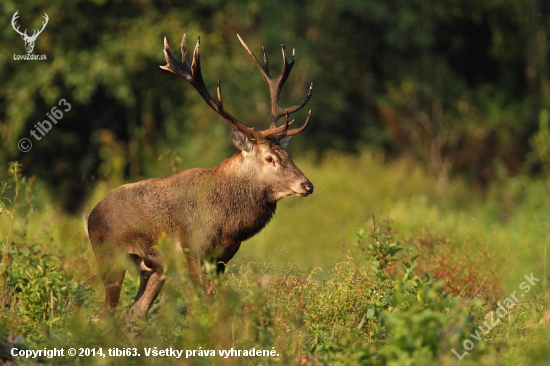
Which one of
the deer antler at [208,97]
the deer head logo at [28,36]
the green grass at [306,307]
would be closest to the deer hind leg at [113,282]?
the green grass at [306,307]

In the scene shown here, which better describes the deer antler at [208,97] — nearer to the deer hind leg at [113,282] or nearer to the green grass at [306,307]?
the green grass at [306,307]

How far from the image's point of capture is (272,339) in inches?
198

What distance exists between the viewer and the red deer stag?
6.65 m

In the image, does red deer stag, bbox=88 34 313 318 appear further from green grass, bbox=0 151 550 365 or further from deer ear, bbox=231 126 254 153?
green grass, bbox=0 151 550 365

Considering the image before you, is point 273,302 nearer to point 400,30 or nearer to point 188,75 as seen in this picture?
point 188,75

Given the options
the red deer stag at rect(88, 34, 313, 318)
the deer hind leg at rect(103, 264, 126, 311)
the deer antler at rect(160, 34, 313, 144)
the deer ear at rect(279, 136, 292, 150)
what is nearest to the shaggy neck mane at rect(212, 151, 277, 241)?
the red deer stag at rect(88, 34, 313, 318)

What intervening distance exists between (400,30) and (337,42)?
1759mm

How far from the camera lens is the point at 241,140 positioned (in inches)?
280

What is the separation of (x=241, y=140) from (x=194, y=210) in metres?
0.78

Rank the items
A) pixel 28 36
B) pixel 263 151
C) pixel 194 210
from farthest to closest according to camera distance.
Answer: pixel 28 36 → pixel 263 151 → pixel 194 210

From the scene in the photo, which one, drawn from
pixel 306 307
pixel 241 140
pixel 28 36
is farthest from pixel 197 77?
pixel 28 36

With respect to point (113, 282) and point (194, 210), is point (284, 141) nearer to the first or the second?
point (194, 210)

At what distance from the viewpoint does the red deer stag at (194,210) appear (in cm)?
665

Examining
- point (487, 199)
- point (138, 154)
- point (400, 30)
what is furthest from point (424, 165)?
point (138, 154)
